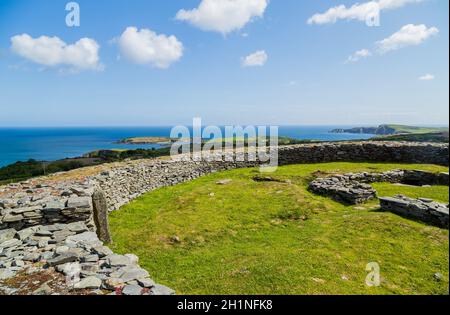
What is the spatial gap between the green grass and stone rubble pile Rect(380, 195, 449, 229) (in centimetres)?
28

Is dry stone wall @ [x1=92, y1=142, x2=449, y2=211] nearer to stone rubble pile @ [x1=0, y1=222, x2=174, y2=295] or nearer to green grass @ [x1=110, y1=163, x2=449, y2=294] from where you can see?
green grass @ [x1=110, y1=163, x2=449, y2=294]

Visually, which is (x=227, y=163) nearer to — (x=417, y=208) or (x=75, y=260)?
(x=417, y=208)

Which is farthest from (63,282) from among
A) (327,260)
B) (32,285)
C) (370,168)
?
(370,168)

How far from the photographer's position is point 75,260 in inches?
224

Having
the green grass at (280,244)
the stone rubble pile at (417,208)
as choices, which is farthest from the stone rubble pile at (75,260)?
the stone rubble pile at (417,208)

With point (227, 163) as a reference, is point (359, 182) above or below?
below

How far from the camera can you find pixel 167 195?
14.7 m

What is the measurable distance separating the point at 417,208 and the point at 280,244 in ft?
12.8

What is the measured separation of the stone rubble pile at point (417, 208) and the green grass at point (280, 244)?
28 cm

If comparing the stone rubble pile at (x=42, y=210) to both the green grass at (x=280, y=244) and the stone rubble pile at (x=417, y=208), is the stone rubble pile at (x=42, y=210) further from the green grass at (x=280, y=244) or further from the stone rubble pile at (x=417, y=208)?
the stone rubble pile at (x=417, y=208)

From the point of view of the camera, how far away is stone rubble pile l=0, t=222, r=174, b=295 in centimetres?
471

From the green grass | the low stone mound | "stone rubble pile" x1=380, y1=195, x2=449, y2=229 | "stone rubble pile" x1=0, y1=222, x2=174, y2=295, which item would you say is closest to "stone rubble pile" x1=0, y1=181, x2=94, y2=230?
"stone rubble pile" x1=0, y1=222, x2=174, y2=295

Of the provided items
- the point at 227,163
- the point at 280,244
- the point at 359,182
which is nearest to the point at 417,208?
the point at 280,244

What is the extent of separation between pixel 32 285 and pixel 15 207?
456 centimetres
